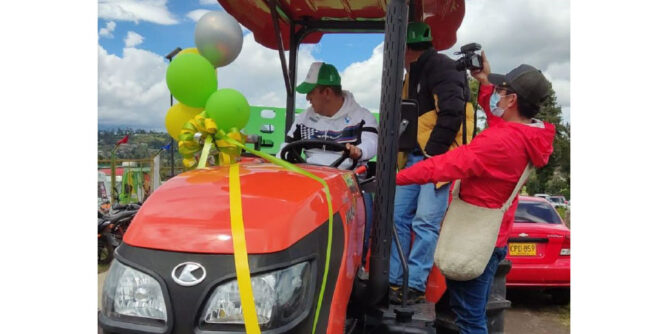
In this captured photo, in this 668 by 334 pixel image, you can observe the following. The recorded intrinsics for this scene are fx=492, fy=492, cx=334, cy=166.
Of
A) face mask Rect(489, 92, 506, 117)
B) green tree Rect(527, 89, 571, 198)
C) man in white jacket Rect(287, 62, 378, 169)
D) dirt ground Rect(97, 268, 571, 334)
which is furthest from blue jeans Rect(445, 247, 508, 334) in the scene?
green tree Rect(527, 89, 571, 198)

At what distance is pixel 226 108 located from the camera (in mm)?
2297

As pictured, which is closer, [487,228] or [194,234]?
[194,234]

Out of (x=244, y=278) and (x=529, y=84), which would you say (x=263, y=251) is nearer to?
(x=244, y=278)

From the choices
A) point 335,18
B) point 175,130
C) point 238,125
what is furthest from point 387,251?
point 335,18

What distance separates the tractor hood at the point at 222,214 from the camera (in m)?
1.56

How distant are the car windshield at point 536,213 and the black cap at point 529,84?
13.6 ft

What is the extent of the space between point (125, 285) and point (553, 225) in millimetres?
5854

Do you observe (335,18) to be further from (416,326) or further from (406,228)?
(416,326)

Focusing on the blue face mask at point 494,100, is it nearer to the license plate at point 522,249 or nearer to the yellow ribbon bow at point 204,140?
the yellow ribbon bow at point 204,140

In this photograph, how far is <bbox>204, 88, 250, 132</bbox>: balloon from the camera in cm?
230

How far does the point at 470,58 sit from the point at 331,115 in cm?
115

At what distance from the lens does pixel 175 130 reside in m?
2.78

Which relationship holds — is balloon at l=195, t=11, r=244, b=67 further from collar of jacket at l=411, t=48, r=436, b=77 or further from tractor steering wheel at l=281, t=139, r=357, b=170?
collar of jacket at l=411, t=48, r=436, b=77

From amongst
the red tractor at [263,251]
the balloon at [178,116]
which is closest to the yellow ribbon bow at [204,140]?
the red tractor at [263,251]
